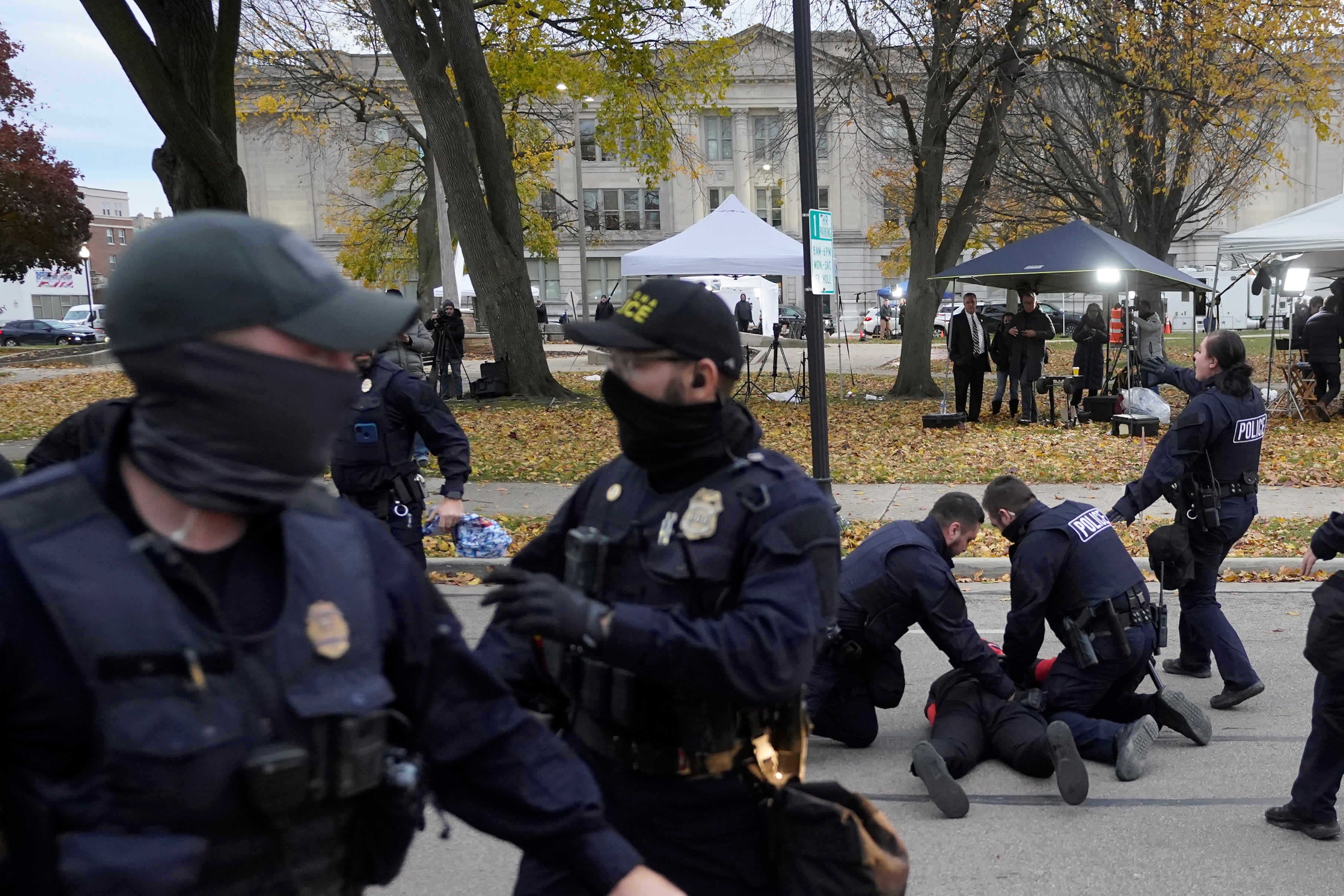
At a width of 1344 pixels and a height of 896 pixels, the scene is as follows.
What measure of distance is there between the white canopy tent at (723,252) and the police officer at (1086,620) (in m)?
12.7

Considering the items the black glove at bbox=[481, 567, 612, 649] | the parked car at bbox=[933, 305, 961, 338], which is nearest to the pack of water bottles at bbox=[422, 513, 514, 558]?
the black glove at bbox=[481, 567, 612, 649]

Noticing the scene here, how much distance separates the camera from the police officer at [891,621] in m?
4.92

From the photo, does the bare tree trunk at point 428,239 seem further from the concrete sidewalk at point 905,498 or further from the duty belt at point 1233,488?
the duty belt at point 1233,488

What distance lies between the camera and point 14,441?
14383 mm

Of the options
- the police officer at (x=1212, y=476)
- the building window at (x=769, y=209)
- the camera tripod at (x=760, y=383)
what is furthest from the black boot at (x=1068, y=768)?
the building window at (x=769, y=209)

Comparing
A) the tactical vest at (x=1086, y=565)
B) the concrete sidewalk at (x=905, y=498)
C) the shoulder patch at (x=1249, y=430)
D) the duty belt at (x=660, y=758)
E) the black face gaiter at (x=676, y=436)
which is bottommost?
the concrete sidewalk at (x=905, y=498)

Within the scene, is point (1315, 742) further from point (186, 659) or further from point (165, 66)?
point (165, 66)

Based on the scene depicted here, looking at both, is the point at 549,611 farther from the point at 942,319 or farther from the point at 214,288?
the point at 942,319

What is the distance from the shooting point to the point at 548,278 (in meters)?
61.2

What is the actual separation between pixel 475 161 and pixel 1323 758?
17270 mm

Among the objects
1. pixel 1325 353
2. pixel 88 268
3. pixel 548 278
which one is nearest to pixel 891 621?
pixel 1325 353

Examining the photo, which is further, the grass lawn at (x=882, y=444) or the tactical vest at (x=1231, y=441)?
the grass lawn at (x=882, y=444)

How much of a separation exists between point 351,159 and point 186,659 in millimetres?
45710

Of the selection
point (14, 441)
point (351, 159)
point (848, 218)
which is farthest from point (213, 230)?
point (848, 218)
